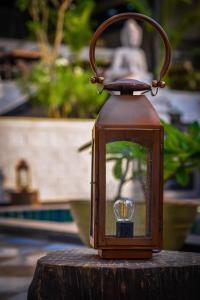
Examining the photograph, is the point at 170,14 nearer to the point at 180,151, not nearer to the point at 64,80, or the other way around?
the point at 64,80

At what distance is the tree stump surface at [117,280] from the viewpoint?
9.05 ft

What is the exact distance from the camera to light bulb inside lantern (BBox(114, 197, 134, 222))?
2922 mm

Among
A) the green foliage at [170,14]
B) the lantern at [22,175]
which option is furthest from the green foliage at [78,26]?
the lantern at [22,175]

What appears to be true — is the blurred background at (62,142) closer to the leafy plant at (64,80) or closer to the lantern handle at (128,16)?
the leafy plant at (64,80)

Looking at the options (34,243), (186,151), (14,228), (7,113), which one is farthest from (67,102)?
(186,151)

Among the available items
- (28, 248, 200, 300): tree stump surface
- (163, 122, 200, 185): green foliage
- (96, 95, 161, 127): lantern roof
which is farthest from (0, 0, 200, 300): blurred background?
(96, 95, 161, 127): lantern roof

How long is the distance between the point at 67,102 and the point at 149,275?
9.46m

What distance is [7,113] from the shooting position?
13.9 m

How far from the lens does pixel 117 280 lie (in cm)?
276

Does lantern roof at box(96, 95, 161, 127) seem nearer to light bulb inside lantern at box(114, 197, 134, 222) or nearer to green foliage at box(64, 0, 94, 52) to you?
light bulb inside lantern at box(114, 197, 134, 222)

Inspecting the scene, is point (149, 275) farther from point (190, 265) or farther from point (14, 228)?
point (14, 228)

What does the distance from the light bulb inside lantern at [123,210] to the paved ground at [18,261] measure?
1.02m

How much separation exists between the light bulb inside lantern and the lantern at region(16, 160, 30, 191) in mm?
7226

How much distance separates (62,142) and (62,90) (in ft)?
3.18
